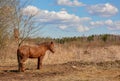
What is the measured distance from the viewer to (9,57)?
92.6ft

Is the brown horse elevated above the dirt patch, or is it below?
above

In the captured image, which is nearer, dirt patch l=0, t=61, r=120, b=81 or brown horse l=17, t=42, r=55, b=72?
dirt patch l=0, t=61, r=120, b=81

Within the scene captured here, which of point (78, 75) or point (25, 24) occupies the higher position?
point (25, 24)

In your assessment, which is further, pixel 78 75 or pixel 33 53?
pixel 33 53

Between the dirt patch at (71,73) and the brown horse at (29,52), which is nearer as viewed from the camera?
the dirt patch at (71,73)

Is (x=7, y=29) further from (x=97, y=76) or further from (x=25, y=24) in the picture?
(x=97, y=76)

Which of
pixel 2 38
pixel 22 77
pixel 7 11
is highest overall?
pixel 7 11

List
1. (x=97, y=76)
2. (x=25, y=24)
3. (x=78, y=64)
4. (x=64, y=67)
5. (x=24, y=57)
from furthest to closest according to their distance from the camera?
(x=25, y=24), (x=78, y=64), (x=64, y=67), (x=24, y=57), (x=97, y=76)

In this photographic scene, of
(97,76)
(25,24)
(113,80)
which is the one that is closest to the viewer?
(113,80)

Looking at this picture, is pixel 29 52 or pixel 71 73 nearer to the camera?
pixel 71 73

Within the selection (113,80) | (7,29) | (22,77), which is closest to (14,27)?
(7,29)

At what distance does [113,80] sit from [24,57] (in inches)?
225

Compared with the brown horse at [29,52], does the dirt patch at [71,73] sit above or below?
below

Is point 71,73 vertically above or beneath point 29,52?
beneath
